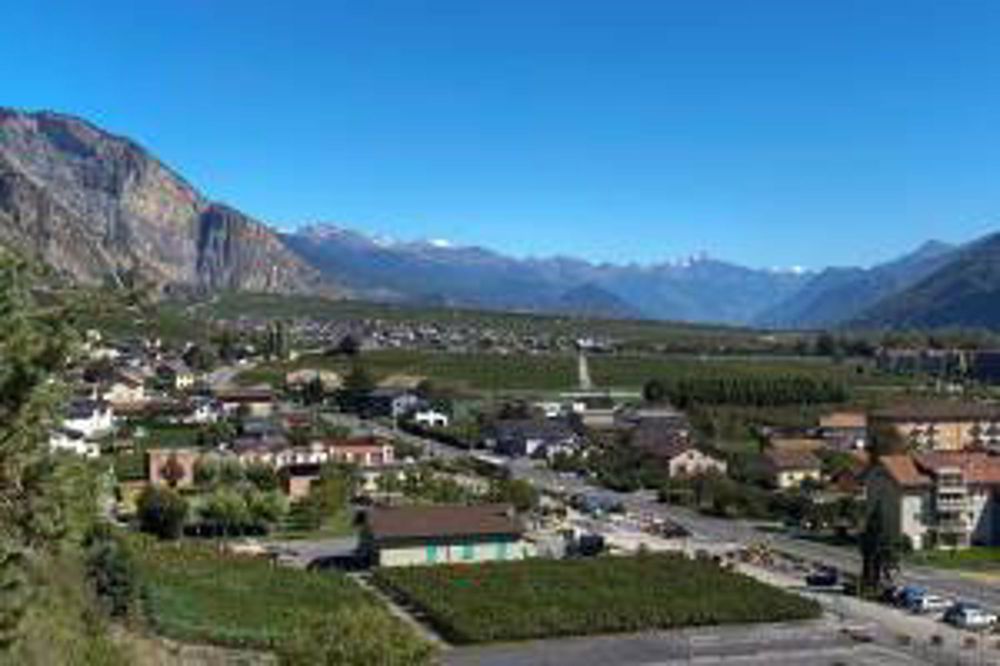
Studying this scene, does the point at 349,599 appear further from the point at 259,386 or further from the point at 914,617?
the point at 259,386

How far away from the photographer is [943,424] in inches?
2955

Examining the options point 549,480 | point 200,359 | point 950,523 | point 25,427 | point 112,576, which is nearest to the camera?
point 25,427

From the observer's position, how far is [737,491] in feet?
181

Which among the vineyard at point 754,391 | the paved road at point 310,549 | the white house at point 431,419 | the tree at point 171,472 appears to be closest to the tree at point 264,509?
the paved road at point 310,549

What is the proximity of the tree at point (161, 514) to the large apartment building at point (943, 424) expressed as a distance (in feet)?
125

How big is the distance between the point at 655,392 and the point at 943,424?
1972 cm

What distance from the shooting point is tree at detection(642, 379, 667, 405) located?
8931 centimetres

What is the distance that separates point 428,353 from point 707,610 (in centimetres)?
9260

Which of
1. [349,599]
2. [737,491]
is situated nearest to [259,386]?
[737,491]

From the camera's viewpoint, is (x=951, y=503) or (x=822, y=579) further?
(x=951, y=503)

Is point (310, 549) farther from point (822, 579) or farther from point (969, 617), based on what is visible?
point (969, 617)

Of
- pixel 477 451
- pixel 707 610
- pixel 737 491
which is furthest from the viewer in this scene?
pixel 477 451

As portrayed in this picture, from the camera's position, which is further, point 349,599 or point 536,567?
point 536,567

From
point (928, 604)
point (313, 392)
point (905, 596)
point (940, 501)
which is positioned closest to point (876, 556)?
point (905, 596)
